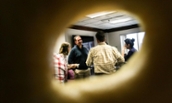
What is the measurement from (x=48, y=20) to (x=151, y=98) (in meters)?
0.25

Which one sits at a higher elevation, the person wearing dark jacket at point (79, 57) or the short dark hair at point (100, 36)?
the short dark hair at point (100, 36)

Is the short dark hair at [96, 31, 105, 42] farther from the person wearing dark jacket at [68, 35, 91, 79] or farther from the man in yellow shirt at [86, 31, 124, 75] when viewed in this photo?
the person wearing dark jacket at [68, 35, 91, 79]

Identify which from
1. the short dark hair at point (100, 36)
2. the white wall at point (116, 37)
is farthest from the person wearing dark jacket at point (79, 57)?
the white wall at point (116, 37)

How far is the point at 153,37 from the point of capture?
0.36 m

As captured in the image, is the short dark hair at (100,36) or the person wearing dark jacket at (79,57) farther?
the person wearing dark jacket at (79,57)

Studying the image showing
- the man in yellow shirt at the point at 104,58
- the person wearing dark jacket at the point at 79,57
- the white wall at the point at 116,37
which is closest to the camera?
the man in yellow shirt at the point at 104,58

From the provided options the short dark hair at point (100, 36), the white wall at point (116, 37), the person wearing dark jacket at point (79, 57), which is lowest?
the person wearing dark jacket at point (79, 57)

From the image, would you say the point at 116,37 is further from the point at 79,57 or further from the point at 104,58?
the point at 104,58

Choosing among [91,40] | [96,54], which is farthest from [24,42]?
[91,40]

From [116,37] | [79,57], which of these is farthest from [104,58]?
[116,37]

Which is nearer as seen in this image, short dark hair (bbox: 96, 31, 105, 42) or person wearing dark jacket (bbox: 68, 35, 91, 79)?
short dark hair (bbox: 96, 31, 105, 42)

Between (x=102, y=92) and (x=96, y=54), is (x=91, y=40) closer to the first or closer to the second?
(x=96, y=54)

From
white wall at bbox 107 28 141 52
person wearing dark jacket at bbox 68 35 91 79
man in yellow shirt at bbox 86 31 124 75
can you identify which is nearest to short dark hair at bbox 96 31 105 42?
man in yellow shirt at bbox 86 31 124 75

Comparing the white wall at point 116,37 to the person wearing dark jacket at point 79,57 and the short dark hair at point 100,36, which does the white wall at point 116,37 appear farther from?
the short dark hair at point 100,36
